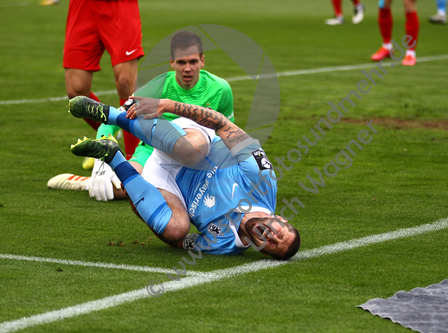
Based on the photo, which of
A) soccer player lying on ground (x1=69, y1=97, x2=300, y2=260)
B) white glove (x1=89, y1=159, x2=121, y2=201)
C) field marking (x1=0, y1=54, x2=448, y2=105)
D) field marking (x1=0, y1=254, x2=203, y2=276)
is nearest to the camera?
field marking (x1=0, y1=254, x2=203, y2=276)

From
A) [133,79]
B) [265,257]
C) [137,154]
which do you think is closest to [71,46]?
[133,79]

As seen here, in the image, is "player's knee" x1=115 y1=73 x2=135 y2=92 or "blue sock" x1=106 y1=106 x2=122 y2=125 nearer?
"blue sock" x1=106 y1=106 x2=122 y2=125

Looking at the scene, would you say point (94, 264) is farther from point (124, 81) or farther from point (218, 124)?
point (124, 81)

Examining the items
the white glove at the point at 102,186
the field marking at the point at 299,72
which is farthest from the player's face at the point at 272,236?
the field marking at the point at 299,72

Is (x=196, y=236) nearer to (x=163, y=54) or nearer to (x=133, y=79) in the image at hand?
(x=163, y=54)

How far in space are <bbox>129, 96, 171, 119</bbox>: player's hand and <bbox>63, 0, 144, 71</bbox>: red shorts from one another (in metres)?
2.02

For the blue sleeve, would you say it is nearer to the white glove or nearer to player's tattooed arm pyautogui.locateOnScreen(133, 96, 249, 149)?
player's tattooed arm pyautogui.locateOnScreen(133, 96, 249, 149)

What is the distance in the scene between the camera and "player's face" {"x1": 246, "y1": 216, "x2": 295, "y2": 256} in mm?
3783

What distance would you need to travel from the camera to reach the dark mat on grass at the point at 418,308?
2918 mm

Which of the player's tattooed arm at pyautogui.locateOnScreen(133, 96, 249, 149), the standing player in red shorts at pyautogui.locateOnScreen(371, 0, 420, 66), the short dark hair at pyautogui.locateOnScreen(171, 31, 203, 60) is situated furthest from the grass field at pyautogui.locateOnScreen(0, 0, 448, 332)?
the standing player in red shorts at pyautogui.locateOnScreen(371, 0, 420, 66)

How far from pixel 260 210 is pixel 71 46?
295 centimetres

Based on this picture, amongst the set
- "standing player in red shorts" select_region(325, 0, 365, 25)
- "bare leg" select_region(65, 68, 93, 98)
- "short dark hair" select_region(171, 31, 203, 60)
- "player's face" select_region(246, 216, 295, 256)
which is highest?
"short dark hair" select_region(171, 31, 203, 60)

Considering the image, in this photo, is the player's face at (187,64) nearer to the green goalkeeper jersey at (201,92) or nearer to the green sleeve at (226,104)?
the green goalkeeper jersey at (201,92)

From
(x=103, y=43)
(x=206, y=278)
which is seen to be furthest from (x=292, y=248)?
(x=103, y=43)
